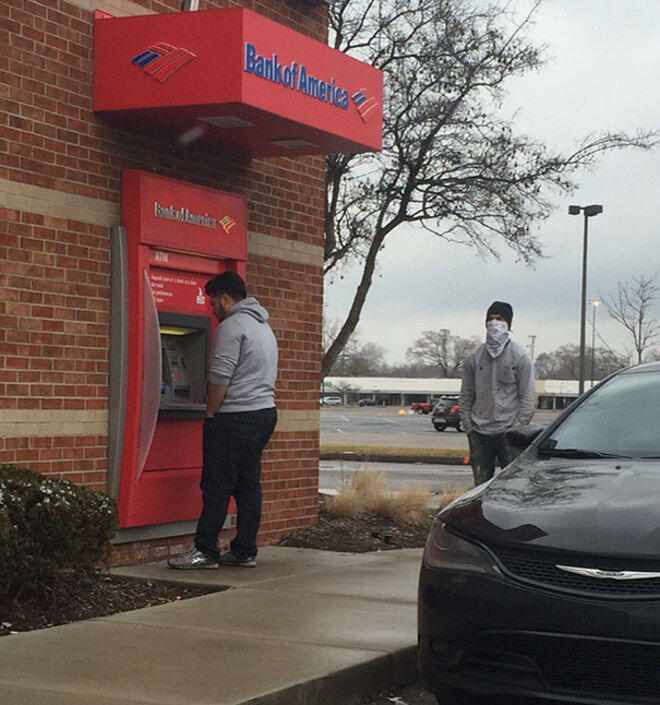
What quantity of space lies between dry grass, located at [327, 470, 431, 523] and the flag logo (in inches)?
128

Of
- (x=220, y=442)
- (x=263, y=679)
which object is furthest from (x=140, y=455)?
(x=263, y=679)

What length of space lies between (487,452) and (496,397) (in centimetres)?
44

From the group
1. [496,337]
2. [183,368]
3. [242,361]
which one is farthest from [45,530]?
[496,337]

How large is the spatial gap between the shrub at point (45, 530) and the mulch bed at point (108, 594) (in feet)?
0.30

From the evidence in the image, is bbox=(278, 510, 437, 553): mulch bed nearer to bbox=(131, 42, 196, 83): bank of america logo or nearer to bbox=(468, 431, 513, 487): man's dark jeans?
bbox=(468, 431, 513, 487): man's dark jeans

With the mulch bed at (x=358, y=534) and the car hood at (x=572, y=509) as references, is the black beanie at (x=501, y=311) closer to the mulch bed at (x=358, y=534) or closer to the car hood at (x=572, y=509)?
the mulch bed at (x=358, y=534)

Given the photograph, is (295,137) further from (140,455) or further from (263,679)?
(263,679)

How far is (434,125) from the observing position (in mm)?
15844

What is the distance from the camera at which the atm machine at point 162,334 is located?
8719mm

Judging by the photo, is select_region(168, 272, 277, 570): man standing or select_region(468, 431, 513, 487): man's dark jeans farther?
select_region(468, 431, 513, 487): man's dark jeans

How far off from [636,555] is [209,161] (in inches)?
233

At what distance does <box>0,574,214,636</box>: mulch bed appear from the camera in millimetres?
6728

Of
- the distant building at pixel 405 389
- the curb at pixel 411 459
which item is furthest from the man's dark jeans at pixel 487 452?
the distant building at pixel 405 389

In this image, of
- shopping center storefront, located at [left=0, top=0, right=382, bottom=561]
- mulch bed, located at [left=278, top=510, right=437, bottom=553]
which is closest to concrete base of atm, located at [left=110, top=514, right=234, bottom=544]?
shopping center storefront, located at [left=0, top=0, right=382, bottom=561]
